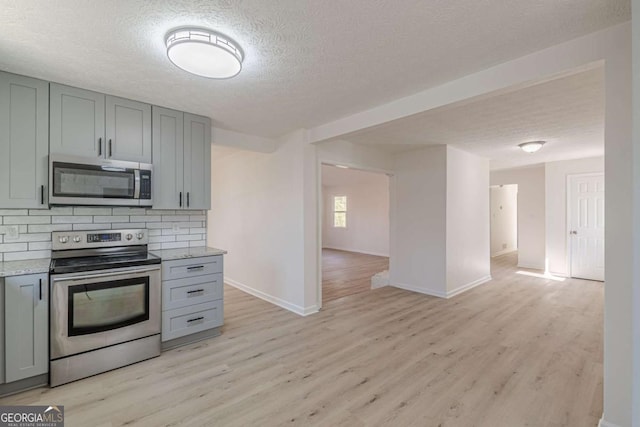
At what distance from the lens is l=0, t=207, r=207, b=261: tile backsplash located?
97.2 inches

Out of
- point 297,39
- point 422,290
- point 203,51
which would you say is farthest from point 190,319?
point 422,290

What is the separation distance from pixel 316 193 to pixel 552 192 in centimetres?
544

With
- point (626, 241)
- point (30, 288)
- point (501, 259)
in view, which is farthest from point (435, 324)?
point (501, 259)

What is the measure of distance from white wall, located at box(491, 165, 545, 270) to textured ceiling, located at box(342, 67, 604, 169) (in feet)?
5.15

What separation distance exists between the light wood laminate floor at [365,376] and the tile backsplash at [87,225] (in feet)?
3.81

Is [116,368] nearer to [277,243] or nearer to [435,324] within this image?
[277,243]

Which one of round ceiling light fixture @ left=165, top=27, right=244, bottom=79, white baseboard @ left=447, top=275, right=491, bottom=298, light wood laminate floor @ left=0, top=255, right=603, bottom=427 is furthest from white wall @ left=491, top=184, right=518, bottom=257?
round ceiling light fixture @ left=165, top=27, right=244, bottom=79

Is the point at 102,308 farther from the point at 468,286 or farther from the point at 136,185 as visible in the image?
the point at 468,286

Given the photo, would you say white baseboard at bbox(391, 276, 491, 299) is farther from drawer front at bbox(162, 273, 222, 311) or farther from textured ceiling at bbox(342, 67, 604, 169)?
drawer front at bbox(162, 273, 222, 311)

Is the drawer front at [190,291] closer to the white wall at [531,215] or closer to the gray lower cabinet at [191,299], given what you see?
the gray lower cabinet at [191,299]

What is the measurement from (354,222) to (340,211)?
2.84 ft

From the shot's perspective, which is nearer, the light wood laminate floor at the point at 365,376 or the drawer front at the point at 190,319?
the light wood laminate floor at the point at 365,376

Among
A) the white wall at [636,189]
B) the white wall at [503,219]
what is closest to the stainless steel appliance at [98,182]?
the white wall at [636,189]

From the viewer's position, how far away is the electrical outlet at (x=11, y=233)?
8.00ft
